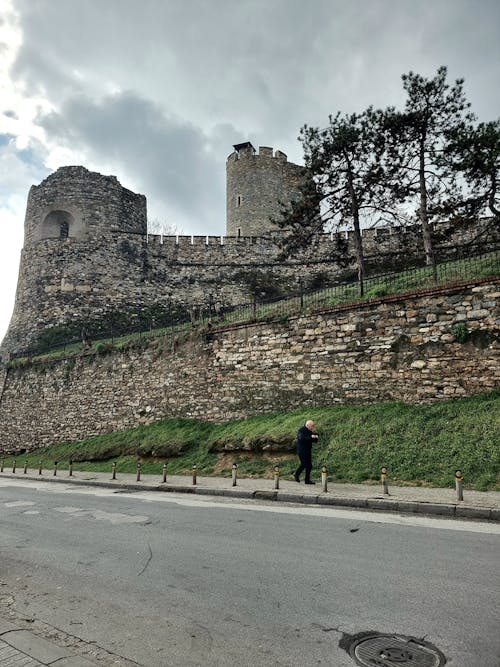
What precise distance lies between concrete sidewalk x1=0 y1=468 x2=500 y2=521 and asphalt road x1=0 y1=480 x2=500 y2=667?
1.78ft

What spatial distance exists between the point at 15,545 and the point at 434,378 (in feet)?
35.3

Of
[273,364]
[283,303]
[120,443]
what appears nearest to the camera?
[273,364]

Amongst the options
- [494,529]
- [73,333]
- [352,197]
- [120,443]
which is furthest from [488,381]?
[73,333]

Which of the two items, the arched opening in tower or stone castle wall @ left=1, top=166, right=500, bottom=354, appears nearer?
stone castle wall @ left=1, top=166, right=500, bottom=354

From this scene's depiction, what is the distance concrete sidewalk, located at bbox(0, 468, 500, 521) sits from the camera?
26.1ft

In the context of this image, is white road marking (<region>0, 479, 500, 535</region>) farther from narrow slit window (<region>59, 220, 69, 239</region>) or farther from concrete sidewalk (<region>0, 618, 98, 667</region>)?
narrow slit window (<region>59, 220, 69, 239</region>)

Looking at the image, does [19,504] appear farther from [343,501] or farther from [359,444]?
[359,444]

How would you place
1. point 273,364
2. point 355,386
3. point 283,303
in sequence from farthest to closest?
point 283,303 < point 273,364 < point 355,386

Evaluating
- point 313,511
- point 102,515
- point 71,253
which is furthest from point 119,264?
point 313,511

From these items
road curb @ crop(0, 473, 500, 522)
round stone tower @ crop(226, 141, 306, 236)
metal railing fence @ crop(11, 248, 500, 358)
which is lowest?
road curb @ crop(0, 473, 500, 522)

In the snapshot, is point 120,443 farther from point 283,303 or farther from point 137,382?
point 283,303

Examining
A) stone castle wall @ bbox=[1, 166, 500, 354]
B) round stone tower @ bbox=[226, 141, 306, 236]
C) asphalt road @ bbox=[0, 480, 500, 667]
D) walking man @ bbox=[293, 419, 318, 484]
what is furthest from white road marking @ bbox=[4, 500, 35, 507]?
round stone tower @ bbox=[226, 141, 306, 236]

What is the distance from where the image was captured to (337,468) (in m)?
11.8

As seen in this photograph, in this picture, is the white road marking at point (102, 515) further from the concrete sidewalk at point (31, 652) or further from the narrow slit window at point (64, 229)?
the narrow slit window at point (64, 229)
